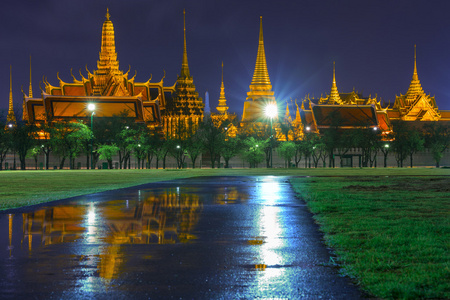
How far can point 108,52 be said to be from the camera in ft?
283

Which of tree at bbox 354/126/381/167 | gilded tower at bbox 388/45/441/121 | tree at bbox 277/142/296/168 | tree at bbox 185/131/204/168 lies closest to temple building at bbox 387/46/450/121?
gilded tower at bbox 388/45/441/121

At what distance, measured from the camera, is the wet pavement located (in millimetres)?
5453

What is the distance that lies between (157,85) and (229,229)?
82.4m

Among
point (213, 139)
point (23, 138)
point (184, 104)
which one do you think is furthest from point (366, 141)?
point (23, 138)

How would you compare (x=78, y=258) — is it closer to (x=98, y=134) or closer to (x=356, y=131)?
(x=98, y=134)

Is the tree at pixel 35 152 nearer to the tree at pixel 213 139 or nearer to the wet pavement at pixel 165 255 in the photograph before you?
the tree at pixel 213 139

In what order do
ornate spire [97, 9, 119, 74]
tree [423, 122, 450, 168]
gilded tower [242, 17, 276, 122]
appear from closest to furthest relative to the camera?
tree [423, 122, 450, 168] < ornate spire [97, 9, 119, 74] < gilded tower [242, 17, 276, 122]

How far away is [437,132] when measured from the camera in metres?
75.4

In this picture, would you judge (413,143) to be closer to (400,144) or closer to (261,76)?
(400,144)

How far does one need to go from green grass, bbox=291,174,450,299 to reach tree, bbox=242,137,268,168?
1960 inches

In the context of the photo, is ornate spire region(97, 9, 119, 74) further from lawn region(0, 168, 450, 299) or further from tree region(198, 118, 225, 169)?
lawn region(0, 168, 450, 299)

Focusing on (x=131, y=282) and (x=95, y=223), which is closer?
(x=131, y=282)

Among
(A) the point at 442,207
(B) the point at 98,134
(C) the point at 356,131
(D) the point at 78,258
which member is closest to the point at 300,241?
(D) the point at 78,258

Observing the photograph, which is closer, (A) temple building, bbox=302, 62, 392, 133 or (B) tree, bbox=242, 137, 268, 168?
(B) tree, bbox=242, 137, 268, 168
